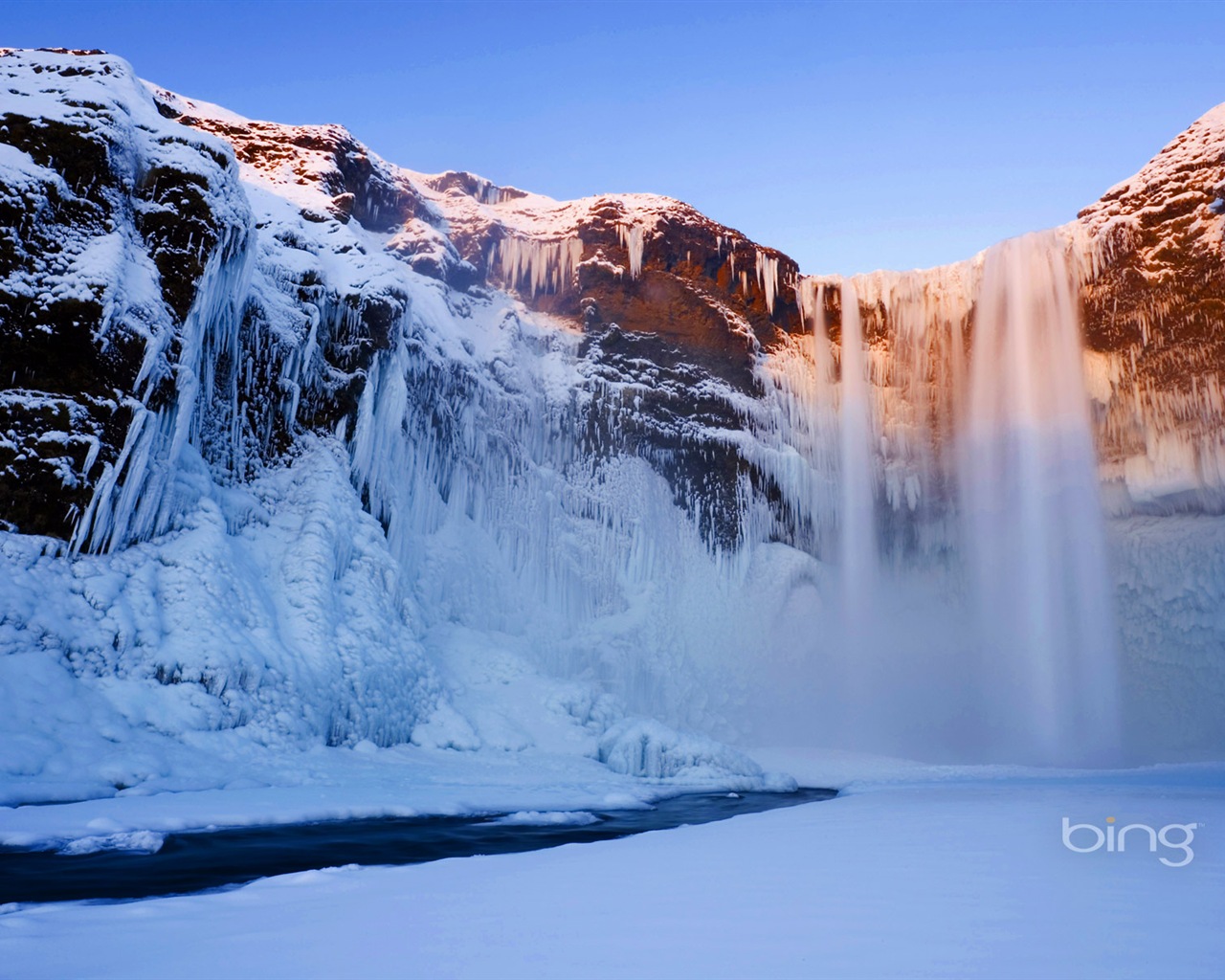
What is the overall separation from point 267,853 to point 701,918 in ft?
12.4

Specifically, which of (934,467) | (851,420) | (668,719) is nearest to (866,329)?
(851,420)

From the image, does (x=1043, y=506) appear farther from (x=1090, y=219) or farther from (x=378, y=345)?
(x=378, y=345)

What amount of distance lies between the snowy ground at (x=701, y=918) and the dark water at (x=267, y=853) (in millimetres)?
687

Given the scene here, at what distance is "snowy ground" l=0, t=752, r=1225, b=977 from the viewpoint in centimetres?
209

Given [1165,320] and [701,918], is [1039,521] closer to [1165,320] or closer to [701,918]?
[1165,320]

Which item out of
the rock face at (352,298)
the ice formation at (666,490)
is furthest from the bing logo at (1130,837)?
the rock face at (352,298)

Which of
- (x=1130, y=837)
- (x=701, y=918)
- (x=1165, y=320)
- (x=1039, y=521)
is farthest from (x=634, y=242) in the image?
(x=701, y=918)

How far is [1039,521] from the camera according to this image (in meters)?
20.3

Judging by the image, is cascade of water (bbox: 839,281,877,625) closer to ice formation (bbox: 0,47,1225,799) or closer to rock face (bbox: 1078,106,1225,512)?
ice formation (bbox: 0,47,1225,799)

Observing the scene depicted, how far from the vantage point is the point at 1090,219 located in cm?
1917

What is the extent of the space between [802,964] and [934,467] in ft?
70.5

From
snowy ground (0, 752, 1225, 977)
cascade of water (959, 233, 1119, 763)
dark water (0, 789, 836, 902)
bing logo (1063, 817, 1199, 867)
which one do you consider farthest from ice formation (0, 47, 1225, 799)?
bing logo (1063, 817, 1199, 867)

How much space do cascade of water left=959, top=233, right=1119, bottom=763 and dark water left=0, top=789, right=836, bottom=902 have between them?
1481 cm

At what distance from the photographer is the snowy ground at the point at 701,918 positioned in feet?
6.84
